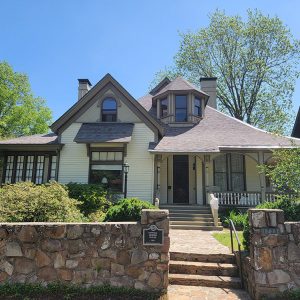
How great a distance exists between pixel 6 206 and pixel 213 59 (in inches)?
1038

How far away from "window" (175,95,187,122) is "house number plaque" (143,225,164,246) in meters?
12.5

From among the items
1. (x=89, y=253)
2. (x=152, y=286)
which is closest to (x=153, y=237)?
(x=152, y=286)

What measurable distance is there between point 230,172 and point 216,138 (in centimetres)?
197

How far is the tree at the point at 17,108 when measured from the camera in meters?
31.1

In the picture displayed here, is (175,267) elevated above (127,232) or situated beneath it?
situated beneath

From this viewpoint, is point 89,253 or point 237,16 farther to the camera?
point 237,16

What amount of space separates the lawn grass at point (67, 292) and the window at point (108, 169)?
31.1 ft

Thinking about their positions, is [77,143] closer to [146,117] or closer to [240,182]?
[146,117]

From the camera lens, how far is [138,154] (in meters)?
15.1

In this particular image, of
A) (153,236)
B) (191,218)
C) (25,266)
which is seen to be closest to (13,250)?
(25,266)

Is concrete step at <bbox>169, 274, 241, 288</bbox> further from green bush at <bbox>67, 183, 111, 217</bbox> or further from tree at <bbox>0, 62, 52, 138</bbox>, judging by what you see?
tree at <bbox>0, 62, 52, 138</bbox>

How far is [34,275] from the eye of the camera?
5.46 metres

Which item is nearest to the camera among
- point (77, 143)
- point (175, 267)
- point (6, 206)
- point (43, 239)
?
point (43, 239)

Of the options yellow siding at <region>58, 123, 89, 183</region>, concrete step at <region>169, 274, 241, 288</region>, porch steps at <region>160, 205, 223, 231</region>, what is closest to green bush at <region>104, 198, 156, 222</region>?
concrete step at <region>169, 274, 241, 288</region>
